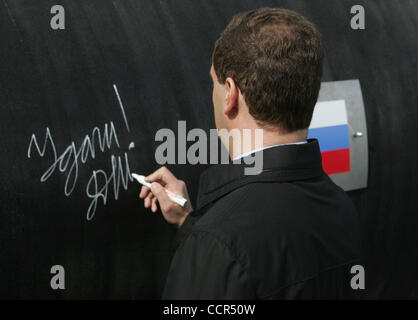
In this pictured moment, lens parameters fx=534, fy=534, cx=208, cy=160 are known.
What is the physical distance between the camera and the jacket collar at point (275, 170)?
131cm

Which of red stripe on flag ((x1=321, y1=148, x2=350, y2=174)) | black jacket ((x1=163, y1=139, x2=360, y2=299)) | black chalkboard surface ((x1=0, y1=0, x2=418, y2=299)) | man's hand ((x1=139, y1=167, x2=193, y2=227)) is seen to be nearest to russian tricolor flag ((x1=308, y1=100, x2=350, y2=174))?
red stripe on flag ((x1=321, y1=148, x2=350, y2=174))

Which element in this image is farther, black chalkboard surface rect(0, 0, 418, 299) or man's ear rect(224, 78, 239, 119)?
black chalkboard surface rect(0, 0, 418, 299)

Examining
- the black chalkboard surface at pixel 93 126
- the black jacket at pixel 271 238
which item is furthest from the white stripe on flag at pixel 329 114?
the black jacket at pixel 271 238

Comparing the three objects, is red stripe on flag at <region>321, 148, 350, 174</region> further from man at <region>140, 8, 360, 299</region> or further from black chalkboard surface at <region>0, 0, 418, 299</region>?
man at <region>140, 8, 360, 299</region>

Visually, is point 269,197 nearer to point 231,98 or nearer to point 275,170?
point 275,170

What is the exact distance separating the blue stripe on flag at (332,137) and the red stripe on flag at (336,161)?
0.02 meters

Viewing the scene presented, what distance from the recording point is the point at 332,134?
2477 millimetres

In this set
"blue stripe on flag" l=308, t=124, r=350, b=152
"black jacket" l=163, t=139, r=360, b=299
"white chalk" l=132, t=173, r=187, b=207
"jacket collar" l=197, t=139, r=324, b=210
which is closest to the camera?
"black jacket" l=163, t=139, r=360, b=299

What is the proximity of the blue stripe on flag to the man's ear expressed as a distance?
1.12 metres

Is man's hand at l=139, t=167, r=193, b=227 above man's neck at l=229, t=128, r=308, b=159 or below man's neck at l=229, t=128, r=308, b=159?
below

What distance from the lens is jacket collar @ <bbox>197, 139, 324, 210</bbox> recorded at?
1311 mm

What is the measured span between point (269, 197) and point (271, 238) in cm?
11
